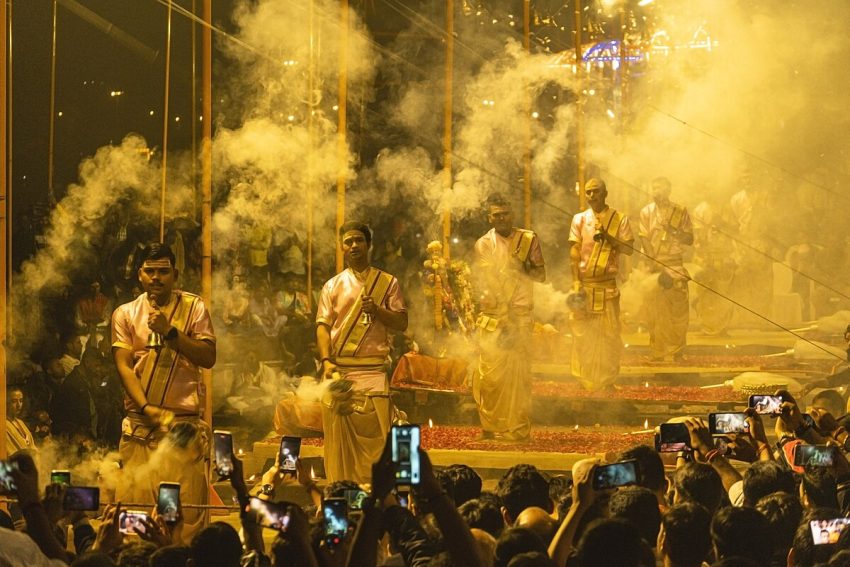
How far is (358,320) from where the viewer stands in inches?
390

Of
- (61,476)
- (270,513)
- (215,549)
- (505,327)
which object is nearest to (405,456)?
(270,513)

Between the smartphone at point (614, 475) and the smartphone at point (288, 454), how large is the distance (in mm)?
1814

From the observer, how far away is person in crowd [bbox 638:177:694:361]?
57.5 feet

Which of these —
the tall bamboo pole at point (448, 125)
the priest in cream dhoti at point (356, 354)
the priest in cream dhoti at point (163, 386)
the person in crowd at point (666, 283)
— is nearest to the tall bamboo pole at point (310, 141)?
the tall bamboo pole at point (448, 125)

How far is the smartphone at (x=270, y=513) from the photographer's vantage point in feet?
14.8

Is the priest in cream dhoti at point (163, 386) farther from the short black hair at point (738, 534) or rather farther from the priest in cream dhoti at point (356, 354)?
the short black hair at point (738, 534)

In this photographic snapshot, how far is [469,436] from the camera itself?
13.1m

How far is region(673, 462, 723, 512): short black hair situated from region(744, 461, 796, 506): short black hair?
0.26 meters

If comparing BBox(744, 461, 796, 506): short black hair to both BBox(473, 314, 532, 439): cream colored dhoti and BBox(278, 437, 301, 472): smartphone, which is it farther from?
BBox(473, 314, 532, 439): cream colored dhoti

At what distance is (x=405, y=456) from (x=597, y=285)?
10.1 metres

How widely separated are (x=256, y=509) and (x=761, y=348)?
49.1ft

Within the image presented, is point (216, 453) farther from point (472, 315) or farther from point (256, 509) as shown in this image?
point (472, 315)

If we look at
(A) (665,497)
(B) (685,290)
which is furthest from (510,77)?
(A) (665,497)

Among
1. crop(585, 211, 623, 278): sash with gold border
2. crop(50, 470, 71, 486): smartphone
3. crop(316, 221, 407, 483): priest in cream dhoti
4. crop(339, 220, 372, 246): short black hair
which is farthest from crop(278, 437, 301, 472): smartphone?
crop(585, 211, 623, 278): sash with gold border
